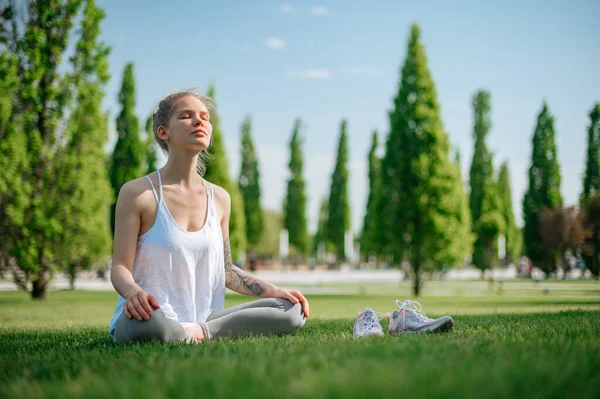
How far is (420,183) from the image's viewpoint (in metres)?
23.1

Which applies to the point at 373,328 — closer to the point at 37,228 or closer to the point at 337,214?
the point at 37,228

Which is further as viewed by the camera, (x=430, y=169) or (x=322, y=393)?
(x=430, y=169)

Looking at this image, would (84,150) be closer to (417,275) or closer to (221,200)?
(417,275)

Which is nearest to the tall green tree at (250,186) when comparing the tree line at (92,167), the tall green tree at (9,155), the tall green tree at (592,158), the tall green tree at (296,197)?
the tall green tree at (296,197)

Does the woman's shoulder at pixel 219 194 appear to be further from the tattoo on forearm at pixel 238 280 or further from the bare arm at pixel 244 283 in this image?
the tattoo on forearm at pixel 238 280

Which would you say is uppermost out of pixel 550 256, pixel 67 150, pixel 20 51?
pixel 20 51

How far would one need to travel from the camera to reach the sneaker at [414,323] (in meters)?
4.21

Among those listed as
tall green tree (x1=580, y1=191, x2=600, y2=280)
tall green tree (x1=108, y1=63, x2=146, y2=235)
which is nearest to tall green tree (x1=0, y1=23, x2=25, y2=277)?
tall green tree (x1=580, y1=191, x2=600, y2=280)

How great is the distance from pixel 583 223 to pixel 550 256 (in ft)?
88.7

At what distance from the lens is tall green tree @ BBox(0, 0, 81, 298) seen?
1528cm

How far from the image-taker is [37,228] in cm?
1585

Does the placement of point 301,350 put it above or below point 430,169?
below

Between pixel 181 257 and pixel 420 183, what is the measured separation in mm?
19958

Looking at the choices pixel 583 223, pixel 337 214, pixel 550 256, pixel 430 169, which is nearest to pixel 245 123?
pixel 337 214
